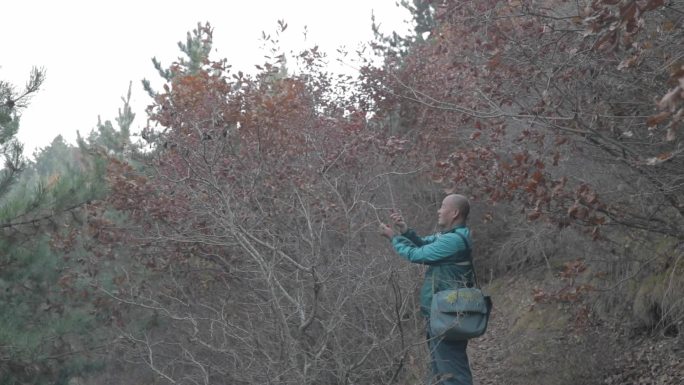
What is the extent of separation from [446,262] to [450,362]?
68 centimetres

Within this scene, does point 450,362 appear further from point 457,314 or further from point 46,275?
point 46,275

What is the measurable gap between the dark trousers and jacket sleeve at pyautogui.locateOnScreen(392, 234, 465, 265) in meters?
0.57

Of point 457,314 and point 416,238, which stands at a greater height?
point 416,238

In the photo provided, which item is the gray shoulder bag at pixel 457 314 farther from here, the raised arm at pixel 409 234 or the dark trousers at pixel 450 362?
Answer: the raised arm at pixel 409 234

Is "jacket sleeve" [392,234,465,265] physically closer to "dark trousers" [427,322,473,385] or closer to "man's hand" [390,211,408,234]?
"man's hand" [390,211,408,234]

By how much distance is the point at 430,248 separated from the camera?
4996 mm

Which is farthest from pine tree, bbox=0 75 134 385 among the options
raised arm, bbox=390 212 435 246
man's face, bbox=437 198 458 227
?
man's face, bbox=437 198 458 227

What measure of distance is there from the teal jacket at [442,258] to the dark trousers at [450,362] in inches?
9.6

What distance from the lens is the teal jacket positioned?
4969 millimetres

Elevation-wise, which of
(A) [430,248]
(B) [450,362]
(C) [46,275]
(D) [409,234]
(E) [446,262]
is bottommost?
(B) [450,362]

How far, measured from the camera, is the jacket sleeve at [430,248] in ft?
16.2

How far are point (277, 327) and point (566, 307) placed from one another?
11.3ft

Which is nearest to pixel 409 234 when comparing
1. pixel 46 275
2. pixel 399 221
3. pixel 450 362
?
pixel 399 221

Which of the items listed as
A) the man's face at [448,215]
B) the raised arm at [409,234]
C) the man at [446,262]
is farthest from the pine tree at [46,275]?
the man's face at [448,215]
